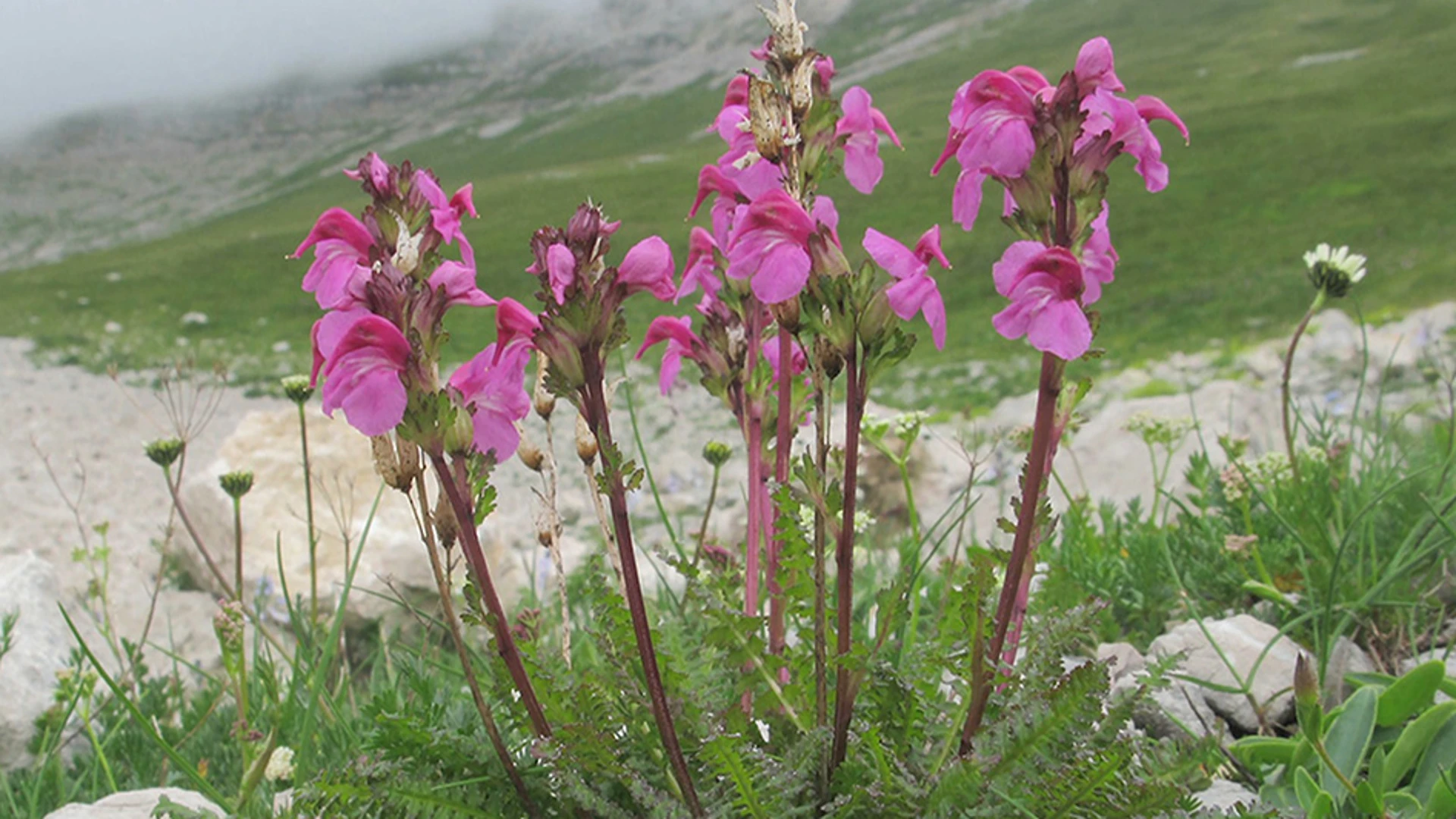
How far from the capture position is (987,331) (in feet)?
98.1

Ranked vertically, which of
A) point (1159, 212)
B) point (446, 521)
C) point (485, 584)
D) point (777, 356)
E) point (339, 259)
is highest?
point (1159, 212)

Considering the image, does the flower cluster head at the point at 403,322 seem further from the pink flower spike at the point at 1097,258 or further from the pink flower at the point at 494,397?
the pink flower spike at the point at 1097,258

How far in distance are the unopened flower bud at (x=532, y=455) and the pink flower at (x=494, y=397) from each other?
0.54m

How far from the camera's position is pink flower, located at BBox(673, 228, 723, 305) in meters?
2.47

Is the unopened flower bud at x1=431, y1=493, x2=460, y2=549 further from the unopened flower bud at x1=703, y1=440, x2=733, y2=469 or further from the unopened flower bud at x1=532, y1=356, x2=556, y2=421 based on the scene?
the unopened flower bud at x1=703, y1=440, x2=733, y2=469

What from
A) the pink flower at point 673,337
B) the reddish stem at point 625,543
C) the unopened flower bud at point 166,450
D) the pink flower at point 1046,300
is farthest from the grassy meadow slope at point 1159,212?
the unopened flower bud at point 166,450

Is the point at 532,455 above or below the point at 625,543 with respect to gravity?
above

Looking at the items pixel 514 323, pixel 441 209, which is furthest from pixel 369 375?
pixel 441 209

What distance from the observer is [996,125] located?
173 centimetres

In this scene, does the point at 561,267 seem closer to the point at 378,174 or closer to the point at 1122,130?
the point at 378,174

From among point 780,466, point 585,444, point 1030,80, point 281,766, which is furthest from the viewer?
point 281,766

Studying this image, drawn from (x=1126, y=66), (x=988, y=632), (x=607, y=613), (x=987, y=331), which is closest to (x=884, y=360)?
(x=988, y=632)

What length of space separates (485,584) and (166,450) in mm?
2332

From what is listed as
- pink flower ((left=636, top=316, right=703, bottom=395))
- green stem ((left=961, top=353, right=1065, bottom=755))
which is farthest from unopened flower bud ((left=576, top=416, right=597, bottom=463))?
green stem ((left=961, top=353, right=1065, bottom=755))
